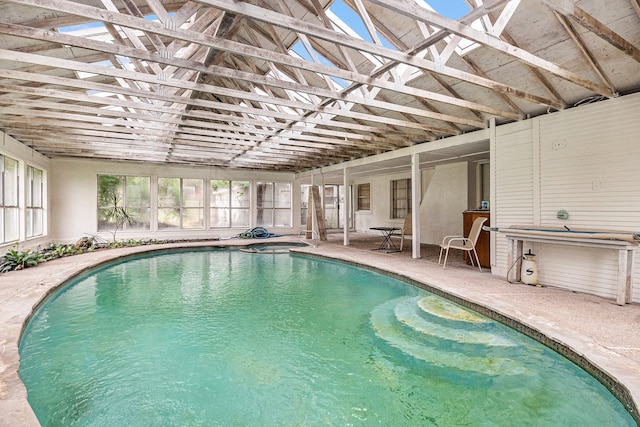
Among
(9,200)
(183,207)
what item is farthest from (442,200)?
(9,200)

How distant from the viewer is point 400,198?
39.2 feet

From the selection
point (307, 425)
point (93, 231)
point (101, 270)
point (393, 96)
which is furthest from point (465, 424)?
point (93, 231)

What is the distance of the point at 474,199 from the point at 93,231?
11.2 metres

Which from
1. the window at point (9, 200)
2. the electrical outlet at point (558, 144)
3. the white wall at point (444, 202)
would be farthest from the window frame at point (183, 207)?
the electrical outlet at point (558, 144)

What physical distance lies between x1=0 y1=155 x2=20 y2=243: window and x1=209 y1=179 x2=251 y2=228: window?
545 cm

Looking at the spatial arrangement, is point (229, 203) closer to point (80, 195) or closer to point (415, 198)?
point (80, 195)

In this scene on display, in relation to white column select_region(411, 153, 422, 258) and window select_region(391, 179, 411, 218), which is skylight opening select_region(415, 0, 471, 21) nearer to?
white column select_region(411, 153, 422, 258)

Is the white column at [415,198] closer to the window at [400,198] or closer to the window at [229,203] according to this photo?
the window at [400,198]

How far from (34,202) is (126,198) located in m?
2.51

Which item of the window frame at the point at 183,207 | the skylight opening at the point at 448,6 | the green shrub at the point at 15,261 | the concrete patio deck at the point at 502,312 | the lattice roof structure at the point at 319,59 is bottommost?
the concrete patio deck at the point at 502,312

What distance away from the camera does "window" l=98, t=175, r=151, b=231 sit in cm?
1051

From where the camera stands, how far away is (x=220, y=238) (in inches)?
462

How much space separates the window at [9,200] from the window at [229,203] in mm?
5449

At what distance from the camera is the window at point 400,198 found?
11.6 m
